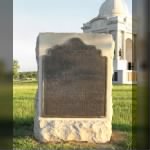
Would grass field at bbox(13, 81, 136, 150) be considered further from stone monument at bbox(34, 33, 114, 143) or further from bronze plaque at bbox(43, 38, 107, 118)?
bronze plaque at bbox(43, 38, 107, 118)

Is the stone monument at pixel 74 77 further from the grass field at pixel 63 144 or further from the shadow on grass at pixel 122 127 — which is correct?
the shadow on grass at pixel 122 127

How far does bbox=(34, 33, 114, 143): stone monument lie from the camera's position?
10.6ft

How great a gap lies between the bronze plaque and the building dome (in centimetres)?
1487

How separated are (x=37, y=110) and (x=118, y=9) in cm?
1562

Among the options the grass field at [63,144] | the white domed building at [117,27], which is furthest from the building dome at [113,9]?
the grass field at [63,144]

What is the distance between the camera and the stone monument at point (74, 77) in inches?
127

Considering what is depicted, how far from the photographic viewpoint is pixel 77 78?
3.25 metres

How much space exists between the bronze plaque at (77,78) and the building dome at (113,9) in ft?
48.8

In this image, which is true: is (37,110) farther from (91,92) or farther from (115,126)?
(115,126)

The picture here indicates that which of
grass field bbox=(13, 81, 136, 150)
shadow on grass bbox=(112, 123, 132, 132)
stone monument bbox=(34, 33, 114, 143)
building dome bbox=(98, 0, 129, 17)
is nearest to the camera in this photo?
grass field bbox=(13, 81, 136, 150)

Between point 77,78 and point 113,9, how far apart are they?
1537cm

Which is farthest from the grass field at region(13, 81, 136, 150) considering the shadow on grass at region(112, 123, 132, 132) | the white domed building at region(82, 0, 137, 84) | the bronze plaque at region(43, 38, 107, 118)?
the white domed building at region(82, 0, 137, 84)

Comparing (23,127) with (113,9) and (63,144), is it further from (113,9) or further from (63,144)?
(113,9)

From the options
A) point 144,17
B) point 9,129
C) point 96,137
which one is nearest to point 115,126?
point 96,137
